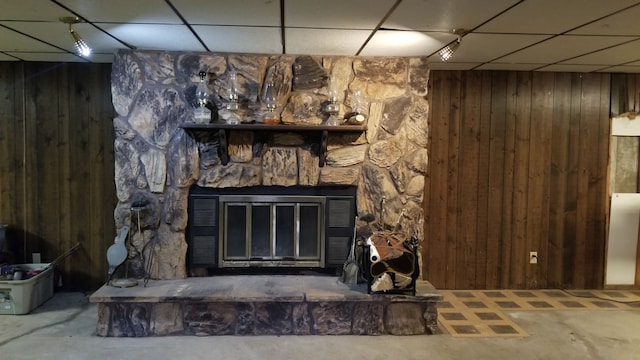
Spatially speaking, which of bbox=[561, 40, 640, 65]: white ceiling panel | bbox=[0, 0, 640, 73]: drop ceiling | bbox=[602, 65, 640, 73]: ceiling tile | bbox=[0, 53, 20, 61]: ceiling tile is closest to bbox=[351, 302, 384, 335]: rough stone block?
bbox=[0, 0, 640, 73]: drop ceiling

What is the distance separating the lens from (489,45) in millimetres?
3064

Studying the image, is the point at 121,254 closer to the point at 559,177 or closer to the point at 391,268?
the point at 391,268

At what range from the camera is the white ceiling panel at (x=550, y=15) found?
7.23 feet

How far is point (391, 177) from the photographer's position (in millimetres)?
3496

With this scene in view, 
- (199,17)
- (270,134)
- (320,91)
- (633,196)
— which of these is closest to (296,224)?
(270,134)

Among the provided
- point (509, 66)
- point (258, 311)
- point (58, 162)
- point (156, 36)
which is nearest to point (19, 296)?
point (58, 162)

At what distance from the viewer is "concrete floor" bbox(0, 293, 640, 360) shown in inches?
109

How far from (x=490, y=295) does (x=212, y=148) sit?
2772 mm

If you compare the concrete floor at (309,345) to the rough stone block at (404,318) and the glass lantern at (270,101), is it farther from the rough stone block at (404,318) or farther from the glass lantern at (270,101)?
the glass lantern at (270,101)

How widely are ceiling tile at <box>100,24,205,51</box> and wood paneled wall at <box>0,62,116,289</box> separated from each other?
3.36 feet

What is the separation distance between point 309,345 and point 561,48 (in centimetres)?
278

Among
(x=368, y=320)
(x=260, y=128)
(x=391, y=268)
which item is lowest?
(x=368, y=320)

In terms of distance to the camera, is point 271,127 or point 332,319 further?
point 271,127

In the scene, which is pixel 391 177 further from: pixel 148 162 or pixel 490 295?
pixel 148 162
